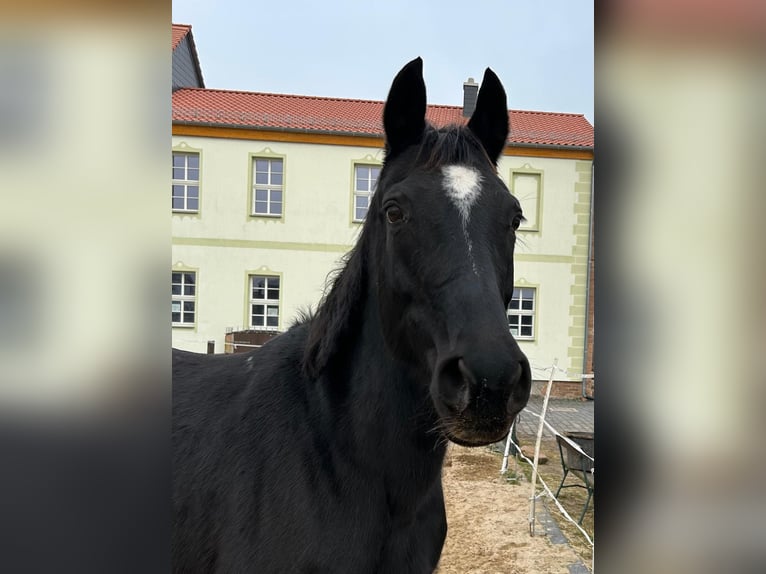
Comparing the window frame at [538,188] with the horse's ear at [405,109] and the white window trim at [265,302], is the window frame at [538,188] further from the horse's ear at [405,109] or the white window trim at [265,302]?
the horse's ear at [405,109]

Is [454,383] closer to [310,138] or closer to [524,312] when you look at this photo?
[524,312]

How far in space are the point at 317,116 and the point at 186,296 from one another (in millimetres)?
7947

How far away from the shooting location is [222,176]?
648 inches

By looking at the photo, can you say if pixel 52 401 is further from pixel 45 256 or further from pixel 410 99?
pixel 410 99

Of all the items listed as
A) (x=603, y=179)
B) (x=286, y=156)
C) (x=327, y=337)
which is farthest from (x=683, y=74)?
(x=286, y=156)

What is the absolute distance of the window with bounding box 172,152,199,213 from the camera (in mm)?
16203

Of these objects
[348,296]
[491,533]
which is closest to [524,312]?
[491,533]

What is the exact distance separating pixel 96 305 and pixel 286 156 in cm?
1691

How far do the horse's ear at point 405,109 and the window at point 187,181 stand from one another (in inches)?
622

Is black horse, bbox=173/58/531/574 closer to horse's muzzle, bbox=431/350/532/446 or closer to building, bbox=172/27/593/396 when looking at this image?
horse's muzzle, bbox=431/350/532/446

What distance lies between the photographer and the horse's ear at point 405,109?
1.82 m

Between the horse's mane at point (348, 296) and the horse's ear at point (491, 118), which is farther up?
the horse's ear at point (491, 118)

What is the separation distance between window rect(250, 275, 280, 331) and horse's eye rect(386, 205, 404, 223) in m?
15.4

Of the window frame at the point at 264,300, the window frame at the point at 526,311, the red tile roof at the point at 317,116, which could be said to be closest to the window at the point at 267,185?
Result: the red tile roof at the point at 317,116
